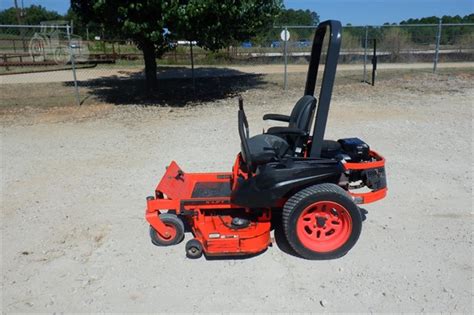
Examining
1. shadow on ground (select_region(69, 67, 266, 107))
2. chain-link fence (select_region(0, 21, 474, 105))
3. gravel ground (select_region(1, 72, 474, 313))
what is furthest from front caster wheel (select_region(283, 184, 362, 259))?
chain-link fence (select_region(0, 21, 474, 105))

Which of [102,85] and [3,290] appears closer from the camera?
[3,290]

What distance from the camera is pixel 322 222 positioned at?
4.01 meters

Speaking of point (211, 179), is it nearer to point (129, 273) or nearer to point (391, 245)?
point (129, 273)

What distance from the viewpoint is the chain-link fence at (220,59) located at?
57.7 feet

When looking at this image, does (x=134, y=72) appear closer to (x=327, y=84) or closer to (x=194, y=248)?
(x=194, y=248)

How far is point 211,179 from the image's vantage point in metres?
4.91

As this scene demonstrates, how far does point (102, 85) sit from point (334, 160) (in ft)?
45.5

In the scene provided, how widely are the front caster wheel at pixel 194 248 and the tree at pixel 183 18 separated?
7.25m

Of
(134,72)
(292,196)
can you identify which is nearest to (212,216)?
(292,196)

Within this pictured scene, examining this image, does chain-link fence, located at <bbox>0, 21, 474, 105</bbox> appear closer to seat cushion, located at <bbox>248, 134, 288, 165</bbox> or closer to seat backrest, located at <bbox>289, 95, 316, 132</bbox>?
seat cushion, located at <bbox>248, 134, 288, 165</bbox>

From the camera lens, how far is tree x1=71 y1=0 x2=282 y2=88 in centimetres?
1015

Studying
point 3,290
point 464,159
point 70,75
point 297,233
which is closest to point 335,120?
point 464,159

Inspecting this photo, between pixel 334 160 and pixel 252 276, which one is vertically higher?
pixel 334 160

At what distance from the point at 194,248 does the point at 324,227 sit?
1.21 meters
